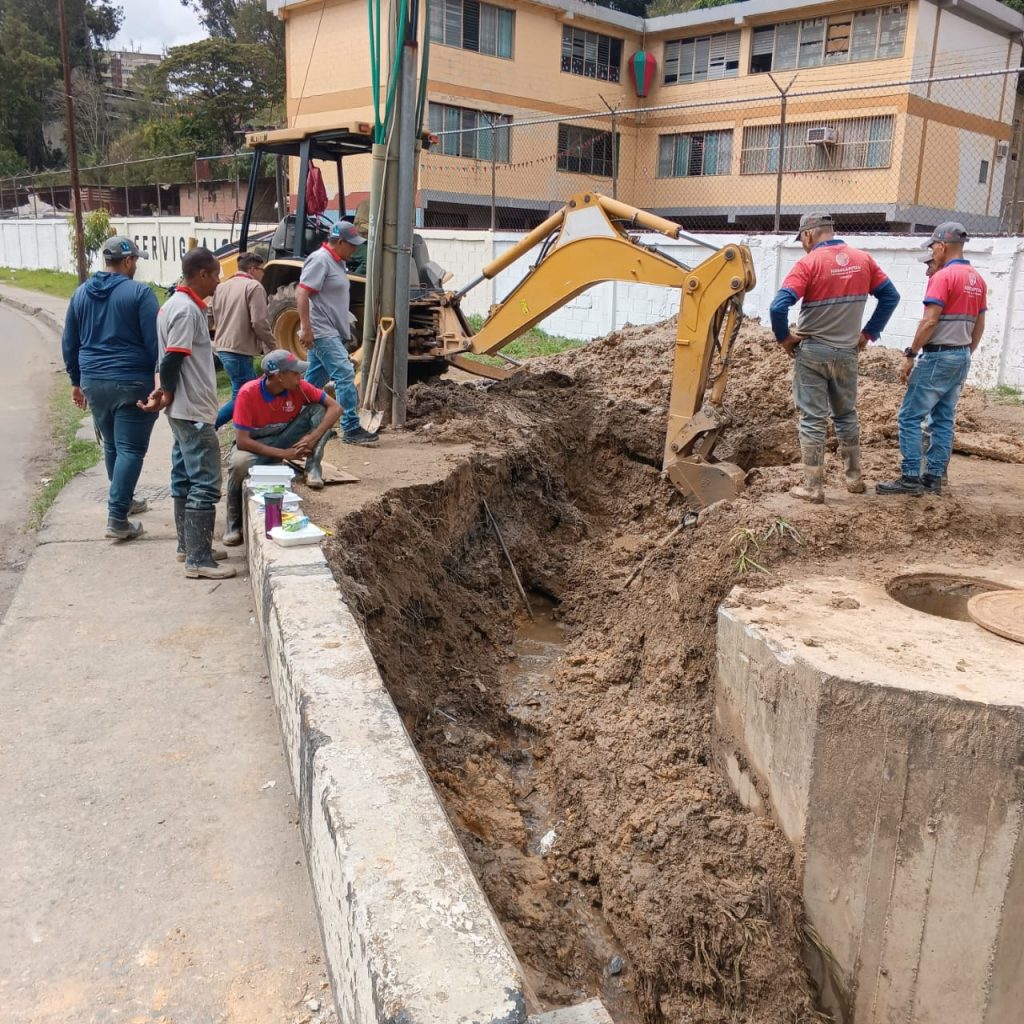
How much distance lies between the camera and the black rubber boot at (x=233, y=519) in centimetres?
590

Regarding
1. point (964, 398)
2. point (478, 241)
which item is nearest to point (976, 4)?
point (478, 241)

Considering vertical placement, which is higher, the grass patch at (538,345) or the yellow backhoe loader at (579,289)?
the yellow backhoe loader at (579,289)

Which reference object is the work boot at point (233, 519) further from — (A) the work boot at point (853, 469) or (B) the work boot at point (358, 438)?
(A) the work boot at point (853, 469)

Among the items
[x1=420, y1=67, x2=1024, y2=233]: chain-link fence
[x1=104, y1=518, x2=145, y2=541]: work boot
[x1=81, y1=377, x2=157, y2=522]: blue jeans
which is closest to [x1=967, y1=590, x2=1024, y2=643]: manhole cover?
[x1=81, y1=377, x2=157, y2=522]: blue jeans

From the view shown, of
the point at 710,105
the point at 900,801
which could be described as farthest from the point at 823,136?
the point at 900,801

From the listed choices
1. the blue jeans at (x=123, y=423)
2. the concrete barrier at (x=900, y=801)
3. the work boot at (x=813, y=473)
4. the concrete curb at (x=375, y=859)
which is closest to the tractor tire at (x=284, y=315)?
the blue jeans at (x=123, y=423)

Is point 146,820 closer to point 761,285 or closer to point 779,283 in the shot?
point 779,283

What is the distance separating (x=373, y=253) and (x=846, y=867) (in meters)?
5.84

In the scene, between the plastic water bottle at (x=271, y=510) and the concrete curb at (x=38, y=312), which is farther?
the concrete curb at (x=38, y=312)

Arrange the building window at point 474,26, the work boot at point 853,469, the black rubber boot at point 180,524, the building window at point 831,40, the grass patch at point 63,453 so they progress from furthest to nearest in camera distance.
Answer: the building window at point 474,26
the building window at point 831,40
the grass patch at point 63,453
the work boot at point 853,469
the black rubber boot at point 180,524

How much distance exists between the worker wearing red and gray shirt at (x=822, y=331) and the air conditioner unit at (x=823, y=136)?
17637mm

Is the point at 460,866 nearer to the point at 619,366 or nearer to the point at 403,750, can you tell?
the point at 403,750

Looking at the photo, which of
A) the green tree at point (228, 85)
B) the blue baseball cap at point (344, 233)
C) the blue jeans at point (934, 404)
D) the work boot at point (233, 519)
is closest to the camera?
the work boot at point (233, 519)

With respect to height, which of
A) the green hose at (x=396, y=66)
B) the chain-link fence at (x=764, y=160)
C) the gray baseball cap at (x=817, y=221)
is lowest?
the gray baseball cap at (x=817, y=221)
